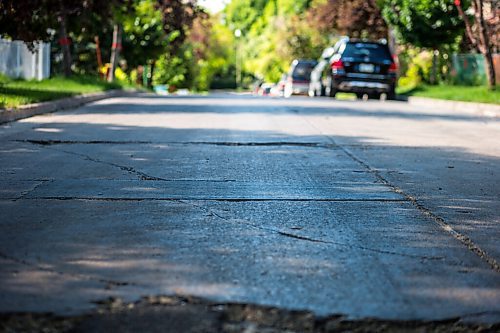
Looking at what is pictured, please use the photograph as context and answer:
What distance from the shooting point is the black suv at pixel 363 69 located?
28609 millimetres

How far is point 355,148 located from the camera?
10.7m

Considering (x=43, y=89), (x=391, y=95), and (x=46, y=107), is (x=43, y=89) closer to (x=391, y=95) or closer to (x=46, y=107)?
(x=46, y=107)

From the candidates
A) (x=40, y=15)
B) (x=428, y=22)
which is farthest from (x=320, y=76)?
(x=40, y=15)

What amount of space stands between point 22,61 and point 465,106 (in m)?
11.9

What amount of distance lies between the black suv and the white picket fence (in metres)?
8.88

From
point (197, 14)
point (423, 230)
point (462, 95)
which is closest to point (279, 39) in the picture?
point (197, 14)

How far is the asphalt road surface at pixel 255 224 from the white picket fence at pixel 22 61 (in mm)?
12454

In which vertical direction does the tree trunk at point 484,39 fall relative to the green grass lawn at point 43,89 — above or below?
above

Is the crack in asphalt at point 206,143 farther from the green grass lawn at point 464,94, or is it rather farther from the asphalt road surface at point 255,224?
the green grass lawn at point 464,94

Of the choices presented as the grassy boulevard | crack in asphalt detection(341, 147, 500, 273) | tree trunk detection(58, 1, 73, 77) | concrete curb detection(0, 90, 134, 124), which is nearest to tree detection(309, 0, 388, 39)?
the grassy boulevard

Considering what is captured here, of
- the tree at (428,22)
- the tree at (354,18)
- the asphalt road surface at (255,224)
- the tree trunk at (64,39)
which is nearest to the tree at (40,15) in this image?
the tree trunk at (64,39)

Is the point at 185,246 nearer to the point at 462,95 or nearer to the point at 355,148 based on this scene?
the point at 355,148

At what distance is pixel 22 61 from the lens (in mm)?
25219

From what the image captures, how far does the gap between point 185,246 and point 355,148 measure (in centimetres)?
606
